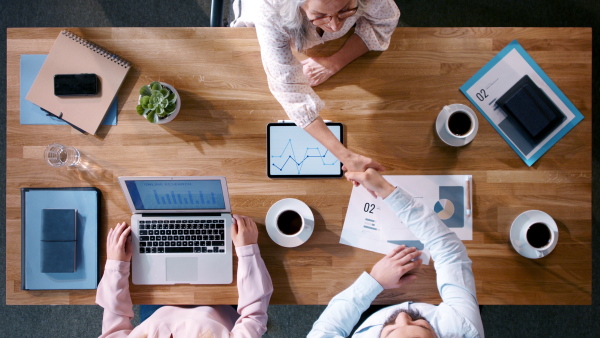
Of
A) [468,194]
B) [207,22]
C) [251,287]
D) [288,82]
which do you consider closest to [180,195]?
[251,287]

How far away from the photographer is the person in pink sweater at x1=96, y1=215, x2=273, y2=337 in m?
A: 1.28

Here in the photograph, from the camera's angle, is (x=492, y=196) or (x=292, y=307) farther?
(x=292, y=307)

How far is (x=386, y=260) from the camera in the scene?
51.4 inches

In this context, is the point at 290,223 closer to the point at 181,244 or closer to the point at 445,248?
the point at 181,244

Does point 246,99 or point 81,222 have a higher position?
point 246,99

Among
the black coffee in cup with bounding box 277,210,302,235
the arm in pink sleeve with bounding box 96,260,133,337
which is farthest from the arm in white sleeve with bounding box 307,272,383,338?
the arm in pink sleeve with bounding box 96,260,133,337

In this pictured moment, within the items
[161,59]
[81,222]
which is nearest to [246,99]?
[161,59]

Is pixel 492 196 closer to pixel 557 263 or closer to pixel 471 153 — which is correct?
pixel 471 153

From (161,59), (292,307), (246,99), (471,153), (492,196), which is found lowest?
(292,307)

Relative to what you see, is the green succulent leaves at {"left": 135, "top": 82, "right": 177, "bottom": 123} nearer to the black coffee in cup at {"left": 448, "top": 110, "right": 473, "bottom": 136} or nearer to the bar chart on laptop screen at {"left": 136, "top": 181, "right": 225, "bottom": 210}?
the bar chart on laptop screen at {"left": 136, "top": 181, "right": 225, "bottom": 210}

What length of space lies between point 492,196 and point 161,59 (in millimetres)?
1159

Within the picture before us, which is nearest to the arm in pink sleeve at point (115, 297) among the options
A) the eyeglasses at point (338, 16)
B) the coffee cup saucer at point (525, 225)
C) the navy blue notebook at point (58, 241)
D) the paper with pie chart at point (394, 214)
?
the navy blue notebook at point (58, 241)

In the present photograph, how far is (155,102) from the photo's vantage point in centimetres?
125

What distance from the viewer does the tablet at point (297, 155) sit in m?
1.33
